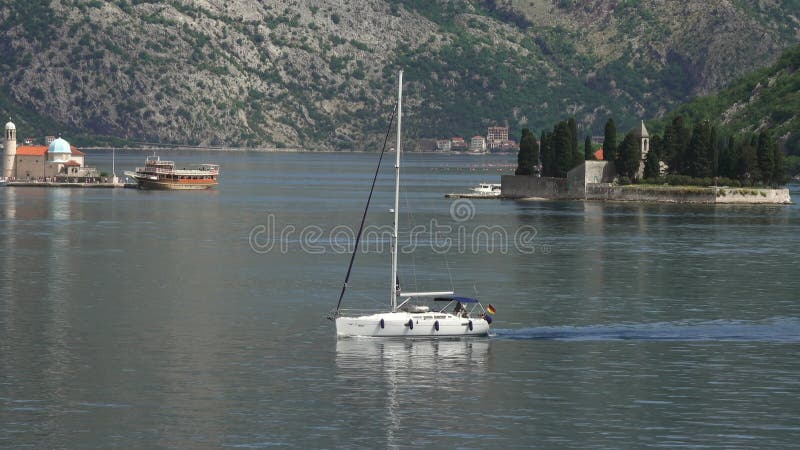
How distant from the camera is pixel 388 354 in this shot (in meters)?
76.7

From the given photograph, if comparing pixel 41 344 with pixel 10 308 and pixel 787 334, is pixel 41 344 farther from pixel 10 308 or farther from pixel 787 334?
pixel 787 334

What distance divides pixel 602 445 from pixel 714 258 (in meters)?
82.2

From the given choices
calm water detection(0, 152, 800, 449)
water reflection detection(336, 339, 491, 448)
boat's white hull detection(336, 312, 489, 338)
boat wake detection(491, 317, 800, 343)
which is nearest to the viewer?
calm water detection(0, 152, 800, 449)

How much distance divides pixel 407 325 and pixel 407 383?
1022 cm

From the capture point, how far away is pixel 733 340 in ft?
275

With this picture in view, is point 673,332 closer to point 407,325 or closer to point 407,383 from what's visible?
point 407,325

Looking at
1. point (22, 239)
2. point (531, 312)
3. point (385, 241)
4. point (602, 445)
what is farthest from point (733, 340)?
point (22, 239)

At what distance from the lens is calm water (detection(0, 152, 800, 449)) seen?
60.3m

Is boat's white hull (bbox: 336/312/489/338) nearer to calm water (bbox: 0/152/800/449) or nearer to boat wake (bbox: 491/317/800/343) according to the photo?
calm water (bbox: 0/152/800/449)

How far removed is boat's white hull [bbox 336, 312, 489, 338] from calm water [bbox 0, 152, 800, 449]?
103cm

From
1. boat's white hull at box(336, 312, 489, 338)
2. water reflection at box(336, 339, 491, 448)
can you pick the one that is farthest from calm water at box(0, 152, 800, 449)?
boat's white hull at box(336, 312, 489, 338)

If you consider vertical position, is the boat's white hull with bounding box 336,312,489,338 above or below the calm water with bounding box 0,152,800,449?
above

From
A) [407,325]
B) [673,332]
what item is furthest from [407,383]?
[673,332]

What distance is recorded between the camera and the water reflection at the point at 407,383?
200ft
